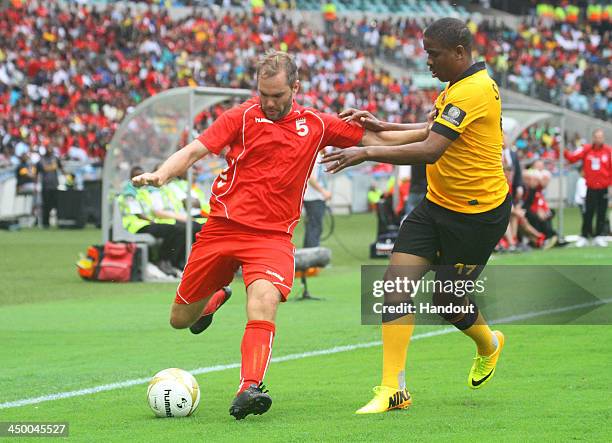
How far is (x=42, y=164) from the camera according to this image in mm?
30359

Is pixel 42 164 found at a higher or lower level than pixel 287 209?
lower

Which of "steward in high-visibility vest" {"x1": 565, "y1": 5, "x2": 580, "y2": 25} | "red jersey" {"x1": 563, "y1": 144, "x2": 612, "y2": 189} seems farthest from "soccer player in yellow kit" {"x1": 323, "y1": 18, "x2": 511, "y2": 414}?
"steward in high-visibility vest" {"x1": 565, "y1": 5, "x2": 580, "y2": 25}

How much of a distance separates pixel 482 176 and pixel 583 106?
4176 centimetres

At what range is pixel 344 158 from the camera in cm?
720

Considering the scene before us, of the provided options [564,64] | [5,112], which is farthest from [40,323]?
[564,64]

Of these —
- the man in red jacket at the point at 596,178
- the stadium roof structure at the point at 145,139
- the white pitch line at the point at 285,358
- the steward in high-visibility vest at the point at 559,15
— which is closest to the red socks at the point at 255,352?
the white pitch line at the point at 285,358

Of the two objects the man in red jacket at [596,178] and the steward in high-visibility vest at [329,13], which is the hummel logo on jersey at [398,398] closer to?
the man in red jacket at [596,178]

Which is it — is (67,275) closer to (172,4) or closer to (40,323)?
(40,323)

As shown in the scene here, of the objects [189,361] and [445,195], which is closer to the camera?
[445,195]

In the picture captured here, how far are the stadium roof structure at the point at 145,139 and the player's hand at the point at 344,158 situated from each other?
11449 mm

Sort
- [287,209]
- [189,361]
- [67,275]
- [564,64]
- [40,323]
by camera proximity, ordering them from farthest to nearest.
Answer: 1. [564,64]
2. [67,275]
3. [40,323]
4. [189,361]
5. [287,209]

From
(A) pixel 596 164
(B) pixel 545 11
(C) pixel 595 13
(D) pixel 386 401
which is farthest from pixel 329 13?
(D) pixel 386 401

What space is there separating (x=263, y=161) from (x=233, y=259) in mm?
600

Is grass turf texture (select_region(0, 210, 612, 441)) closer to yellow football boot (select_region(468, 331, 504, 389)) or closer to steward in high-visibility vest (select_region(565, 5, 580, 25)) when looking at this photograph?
yellow football boot (select_region(468, 331, 504, 389))
